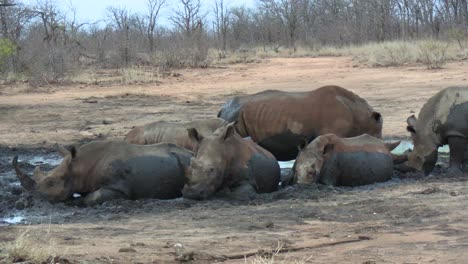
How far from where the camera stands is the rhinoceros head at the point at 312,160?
10906 millimetres

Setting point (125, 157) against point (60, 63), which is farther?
point (60, 63)

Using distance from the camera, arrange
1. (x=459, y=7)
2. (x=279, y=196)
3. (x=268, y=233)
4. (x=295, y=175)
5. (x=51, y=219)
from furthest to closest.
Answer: (x=459, y=7) < (x=295, y=175) < (x=279, y=196) < (x=51, y=219) < (x=268, y=233)

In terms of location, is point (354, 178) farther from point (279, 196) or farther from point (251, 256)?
point (251, 256)

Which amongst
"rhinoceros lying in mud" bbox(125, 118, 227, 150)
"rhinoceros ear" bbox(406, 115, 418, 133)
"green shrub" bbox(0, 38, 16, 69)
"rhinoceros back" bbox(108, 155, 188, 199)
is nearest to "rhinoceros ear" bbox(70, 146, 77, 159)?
"rhinoceros back" bbox(108, 155, 188, 199)

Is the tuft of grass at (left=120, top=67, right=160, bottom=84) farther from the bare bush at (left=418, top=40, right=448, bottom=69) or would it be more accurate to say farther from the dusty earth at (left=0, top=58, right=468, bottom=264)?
the dusty earth at (left=0, top=58, right=468, bottom=264)

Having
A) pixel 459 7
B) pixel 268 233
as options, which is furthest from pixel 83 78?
pixel 459 7

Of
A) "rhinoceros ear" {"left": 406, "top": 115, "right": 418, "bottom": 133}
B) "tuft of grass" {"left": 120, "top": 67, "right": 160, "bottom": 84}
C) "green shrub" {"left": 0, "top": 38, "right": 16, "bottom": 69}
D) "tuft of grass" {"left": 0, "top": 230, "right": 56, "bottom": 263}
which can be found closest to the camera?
"tuft of grass" {"left": 0, "top": 230, "right": 56, "bottom": 263}

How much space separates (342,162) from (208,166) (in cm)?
213

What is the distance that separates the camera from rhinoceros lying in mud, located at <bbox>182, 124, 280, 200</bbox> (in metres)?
10.1

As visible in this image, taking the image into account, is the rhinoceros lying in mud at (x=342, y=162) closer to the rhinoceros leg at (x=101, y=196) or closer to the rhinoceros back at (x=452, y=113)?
the rhinoceros back at (x=452, y=113)

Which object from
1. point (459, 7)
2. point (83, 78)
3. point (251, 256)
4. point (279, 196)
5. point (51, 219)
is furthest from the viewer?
point (459, 7)

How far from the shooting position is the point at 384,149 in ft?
38.4

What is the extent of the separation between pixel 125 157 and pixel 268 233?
318 cm

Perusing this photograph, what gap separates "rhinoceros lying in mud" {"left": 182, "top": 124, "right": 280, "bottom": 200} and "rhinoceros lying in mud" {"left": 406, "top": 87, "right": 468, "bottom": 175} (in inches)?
96.7
